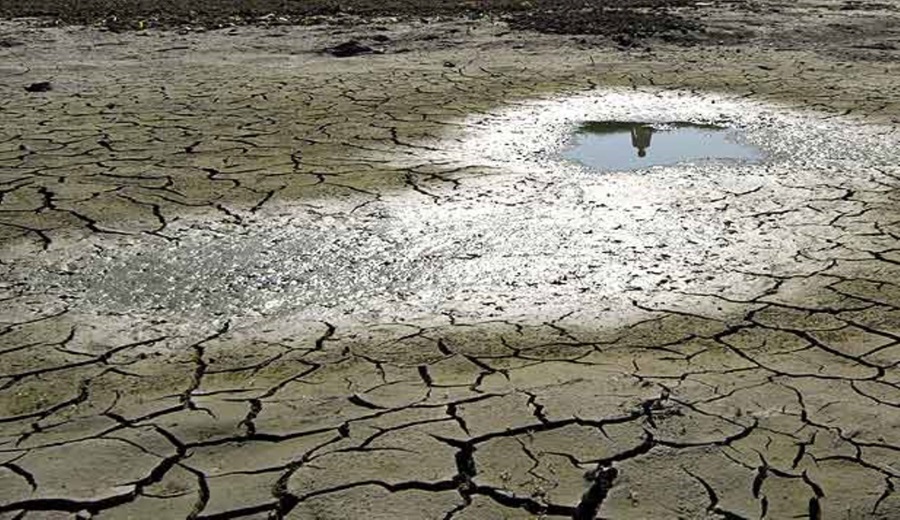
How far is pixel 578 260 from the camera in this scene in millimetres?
5031

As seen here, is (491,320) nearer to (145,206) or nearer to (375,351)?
(375,351)

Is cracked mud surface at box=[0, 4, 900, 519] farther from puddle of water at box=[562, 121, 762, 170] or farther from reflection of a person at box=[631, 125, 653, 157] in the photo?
reflection of a person at box=[631, 125, 653, 157]

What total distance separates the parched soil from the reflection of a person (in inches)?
176

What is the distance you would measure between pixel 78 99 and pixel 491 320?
5.75 m

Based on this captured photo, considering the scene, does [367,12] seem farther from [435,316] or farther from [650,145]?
[435,316]

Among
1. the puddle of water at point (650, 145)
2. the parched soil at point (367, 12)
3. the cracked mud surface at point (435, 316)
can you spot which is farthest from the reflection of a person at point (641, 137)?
the parched soil at point (367, 12)

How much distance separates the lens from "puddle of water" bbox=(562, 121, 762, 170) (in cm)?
692

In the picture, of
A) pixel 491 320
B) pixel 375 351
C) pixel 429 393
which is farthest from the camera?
pixel 491 320

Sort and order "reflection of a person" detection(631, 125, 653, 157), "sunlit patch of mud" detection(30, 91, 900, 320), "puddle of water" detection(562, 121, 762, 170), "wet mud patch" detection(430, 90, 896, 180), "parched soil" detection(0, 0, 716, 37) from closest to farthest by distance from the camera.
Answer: "sunlit patch of mud" detection(30, 91, 900, 320)
"wet mud patch" detection(430, 90, 896, 180)
"puddle of water" detection(562, 121, 762, 170)
"reflection of a person" detection(631, 125, 653, 157)
"parched soil" detection(0, 0, 716, 37)

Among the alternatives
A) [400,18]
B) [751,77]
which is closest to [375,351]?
[751,77]

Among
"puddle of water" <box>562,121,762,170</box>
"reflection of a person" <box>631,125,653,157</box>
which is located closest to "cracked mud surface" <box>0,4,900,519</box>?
"puddle of water" <box>562,121,762,170</box>

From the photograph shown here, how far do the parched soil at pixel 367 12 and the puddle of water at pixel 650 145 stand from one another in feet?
14.6

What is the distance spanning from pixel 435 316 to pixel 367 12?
10.1 metres

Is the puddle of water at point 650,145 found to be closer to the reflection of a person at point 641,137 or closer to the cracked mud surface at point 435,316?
the reflection of a person at point 641,137
